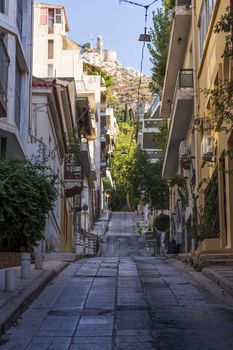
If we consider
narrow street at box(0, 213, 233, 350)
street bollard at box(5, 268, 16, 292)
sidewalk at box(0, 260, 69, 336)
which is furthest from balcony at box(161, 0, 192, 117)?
street bollard at box(5, 268, 16, 292)

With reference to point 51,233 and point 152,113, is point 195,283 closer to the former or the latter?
point 51,233

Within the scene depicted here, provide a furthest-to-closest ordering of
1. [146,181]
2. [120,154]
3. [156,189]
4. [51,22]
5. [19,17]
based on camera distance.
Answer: [120,154]
[51,22]
[146,181]
[156,189]
[19,17]

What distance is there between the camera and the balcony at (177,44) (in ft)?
88.8

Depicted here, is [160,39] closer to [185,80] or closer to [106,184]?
[185,80]

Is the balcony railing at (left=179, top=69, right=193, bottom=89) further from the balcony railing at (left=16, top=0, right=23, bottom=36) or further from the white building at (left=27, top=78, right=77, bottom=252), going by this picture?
the balcony railing at (left=16, top=0, right=23, bottom=36)

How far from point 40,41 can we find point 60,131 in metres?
31.7

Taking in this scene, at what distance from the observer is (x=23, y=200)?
1375 centimetres

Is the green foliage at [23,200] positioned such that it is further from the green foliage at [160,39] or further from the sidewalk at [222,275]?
the green foliage at [160,39]

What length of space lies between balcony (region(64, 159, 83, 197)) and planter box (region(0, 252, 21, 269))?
18475 millimetres

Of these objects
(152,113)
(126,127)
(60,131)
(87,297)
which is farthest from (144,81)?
(87,297)

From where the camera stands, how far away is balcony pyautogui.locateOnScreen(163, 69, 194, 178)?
26.3 metres

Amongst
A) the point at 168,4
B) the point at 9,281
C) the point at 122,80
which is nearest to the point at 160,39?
the point at 168,4

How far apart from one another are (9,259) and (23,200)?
11.9 feet

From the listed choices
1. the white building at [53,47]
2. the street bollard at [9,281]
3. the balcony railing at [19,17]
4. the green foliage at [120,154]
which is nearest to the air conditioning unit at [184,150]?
the balcony railing at [19,17]
